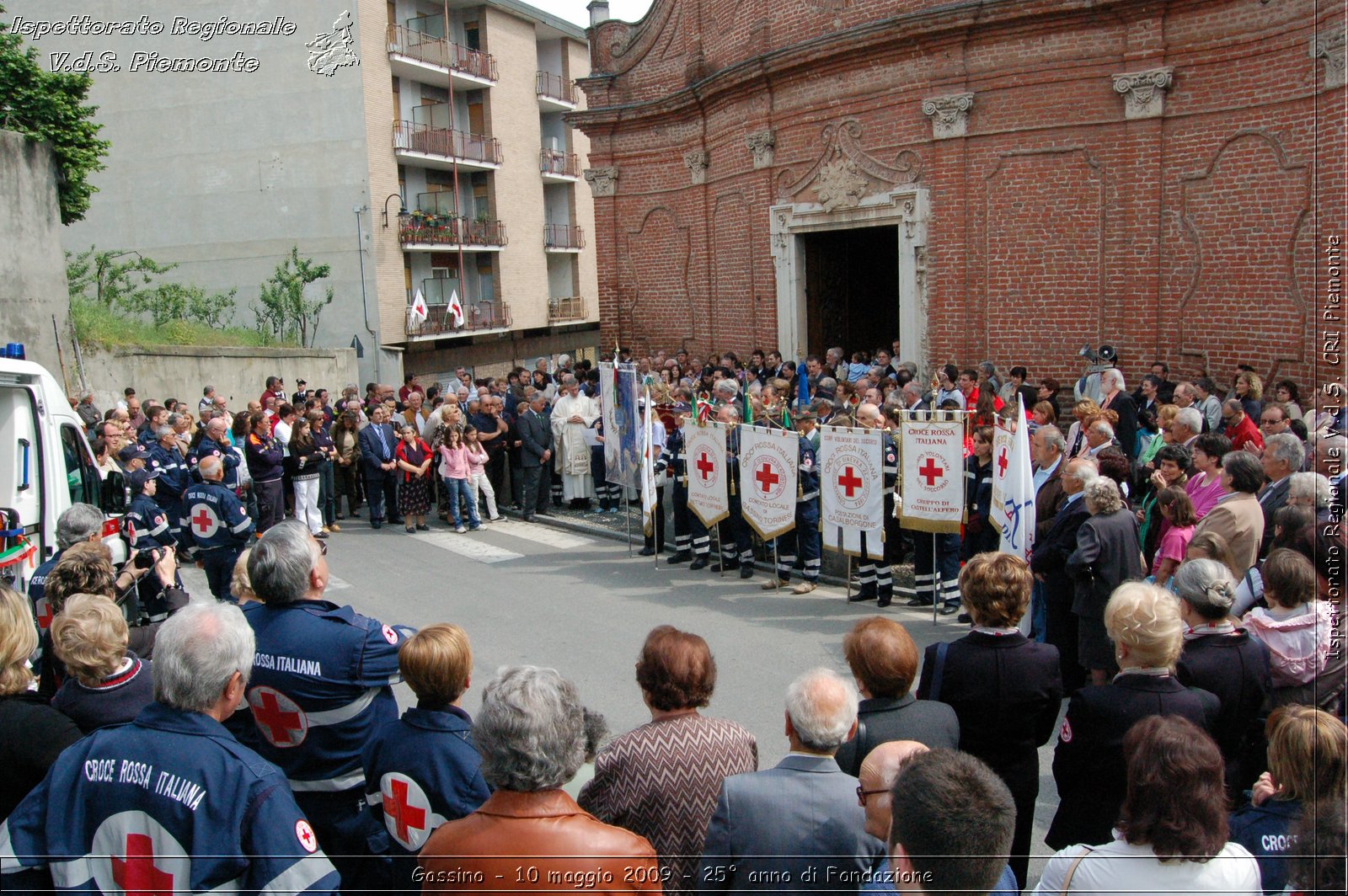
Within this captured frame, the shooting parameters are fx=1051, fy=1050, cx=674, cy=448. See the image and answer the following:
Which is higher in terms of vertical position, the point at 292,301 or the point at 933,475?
the point at 292,301

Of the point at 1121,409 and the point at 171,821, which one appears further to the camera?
the point at 1121,409

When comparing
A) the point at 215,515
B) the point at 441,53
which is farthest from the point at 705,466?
the point at 441,53

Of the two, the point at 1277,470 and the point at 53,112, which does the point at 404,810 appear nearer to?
the point at 1277,470

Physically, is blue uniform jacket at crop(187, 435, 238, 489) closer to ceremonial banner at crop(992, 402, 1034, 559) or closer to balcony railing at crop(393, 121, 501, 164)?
ceremonial banner at crop(992, 402, 1034, 559)

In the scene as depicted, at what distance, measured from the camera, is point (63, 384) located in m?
20.3

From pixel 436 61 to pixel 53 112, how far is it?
1655cm

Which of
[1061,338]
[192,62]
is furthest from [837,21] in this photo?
[192,62]

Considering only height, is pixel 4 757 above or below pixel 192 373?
below

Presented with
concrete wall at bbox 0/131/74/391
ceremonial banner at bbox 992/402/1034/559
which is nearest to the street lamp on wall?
concrete wall at bbox 0/131/74/391

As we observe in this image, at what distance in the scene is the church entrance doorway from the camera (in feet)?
62.9

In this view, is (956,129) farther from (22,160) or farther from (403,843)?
(22,160)

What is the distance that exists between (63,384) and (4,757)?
763 inches

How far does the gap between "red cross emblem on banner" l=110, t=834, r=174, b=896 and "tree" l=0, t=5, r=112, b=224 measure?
821 inches

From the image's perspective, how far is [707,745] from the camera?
354 centimetres
